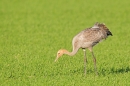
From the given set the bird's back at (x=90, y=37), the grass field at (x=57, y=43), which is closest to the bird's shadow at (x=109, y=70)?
the grass field at (x=57, y=43)

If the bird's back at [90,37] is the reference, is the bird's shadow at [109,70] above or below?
below

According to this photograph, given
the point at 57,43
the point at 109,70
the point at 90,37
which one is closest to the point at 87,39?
the point at 90,37

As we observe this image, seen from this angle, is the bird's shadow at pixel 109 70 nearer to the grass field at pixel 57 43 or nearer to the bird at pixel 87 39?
the grass field at pixel 57 43

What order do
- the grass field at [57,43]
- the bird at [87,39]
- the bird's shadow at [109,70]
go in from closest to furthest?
the grass field at [57,43], the bird at [87,39], the bird's shadow at [109,70]

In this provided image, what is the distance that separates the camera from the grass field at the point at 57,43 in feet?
40.3

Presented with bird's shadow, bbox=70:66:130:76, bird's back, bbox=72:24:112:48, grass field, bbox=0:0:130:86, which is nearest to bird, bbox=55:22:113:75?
bird's back, bbox=72:24:112:48

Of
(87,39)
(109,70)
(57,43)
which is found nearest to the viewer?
(87,39)

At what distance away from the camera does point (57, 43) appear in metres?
18.4

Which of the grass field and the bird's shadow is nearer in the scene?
the grass field

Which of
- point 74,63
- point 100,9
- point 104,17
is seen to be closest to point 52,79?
point 74,63

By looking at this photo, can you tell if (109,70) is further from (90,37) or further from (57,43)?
(57,43)

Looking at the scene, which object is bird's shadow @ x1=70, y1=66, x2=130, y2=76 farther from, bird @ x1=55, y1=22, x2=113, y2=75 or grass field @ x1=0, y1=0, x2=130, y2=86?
bird @ x1=55, y1=22, x2=113, y2=75

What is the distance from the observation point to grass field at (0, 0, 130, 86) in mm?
12273

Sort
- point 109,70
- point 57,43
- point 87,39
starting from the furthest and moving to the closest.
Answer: point 57,43, point 109,70, point 87,39
